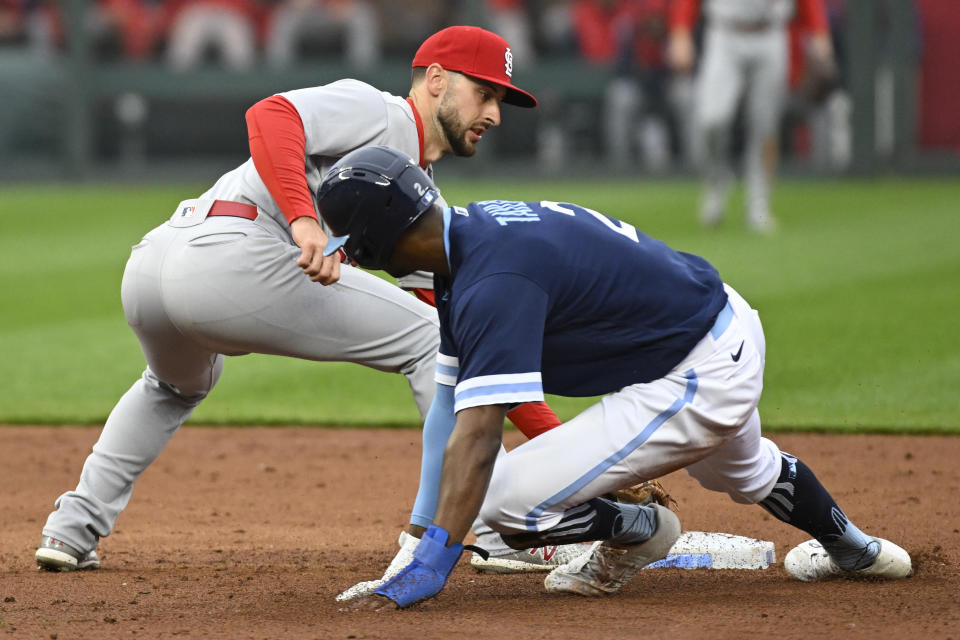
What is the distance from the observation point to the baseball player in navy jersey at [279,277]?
3.79 meters

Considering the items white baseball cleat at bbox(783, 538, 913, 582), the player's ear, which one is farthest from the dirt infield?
the player's ear

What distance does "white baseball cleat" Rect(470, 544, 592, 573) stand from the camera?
13.6ft

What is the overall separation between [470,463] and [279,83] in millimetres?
14916

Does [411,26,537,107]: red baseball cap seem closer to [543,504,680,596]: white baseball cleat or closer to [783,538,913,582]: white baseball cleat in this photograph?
[543,504,680,596]: white baseball cleat

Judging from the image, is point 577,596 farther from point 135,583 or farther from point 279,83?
point 279,83

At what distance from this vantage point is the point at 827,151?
15805 mm

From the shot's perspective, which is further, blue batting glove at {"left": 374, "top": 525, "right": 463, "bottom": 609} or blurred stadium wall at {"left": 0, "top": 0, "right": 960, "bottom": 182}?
blurred stadium wall at {"left": 0, "top": 0, "right": 960, "bottom": 182}

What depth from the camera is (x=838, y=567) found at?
3.86 meters

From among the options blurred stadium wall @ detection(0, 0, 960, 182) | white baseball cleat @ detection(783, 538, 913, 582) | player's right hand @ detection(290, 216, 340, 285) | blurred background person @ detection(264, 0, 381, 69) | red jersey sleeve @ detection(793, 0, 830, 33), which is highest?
player's right hand @ detection(290, 216, 340, 285)

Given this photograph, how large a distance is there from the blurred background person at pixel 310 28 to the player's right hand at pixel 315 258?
553 inches

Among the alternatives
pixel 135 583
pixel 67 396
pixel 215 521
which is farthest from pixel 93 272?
pixel 135 583

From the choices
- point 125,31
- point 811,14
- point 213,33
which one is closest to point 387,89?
point 213,33

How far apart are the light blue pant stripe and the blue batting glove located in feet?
Result: 0.71

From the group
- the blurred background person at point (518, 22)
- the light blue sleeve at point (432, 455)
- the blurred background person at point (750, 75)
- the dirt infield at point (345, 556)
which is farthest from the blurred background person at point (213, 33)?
the light blue sleeve at point (432, 455)
